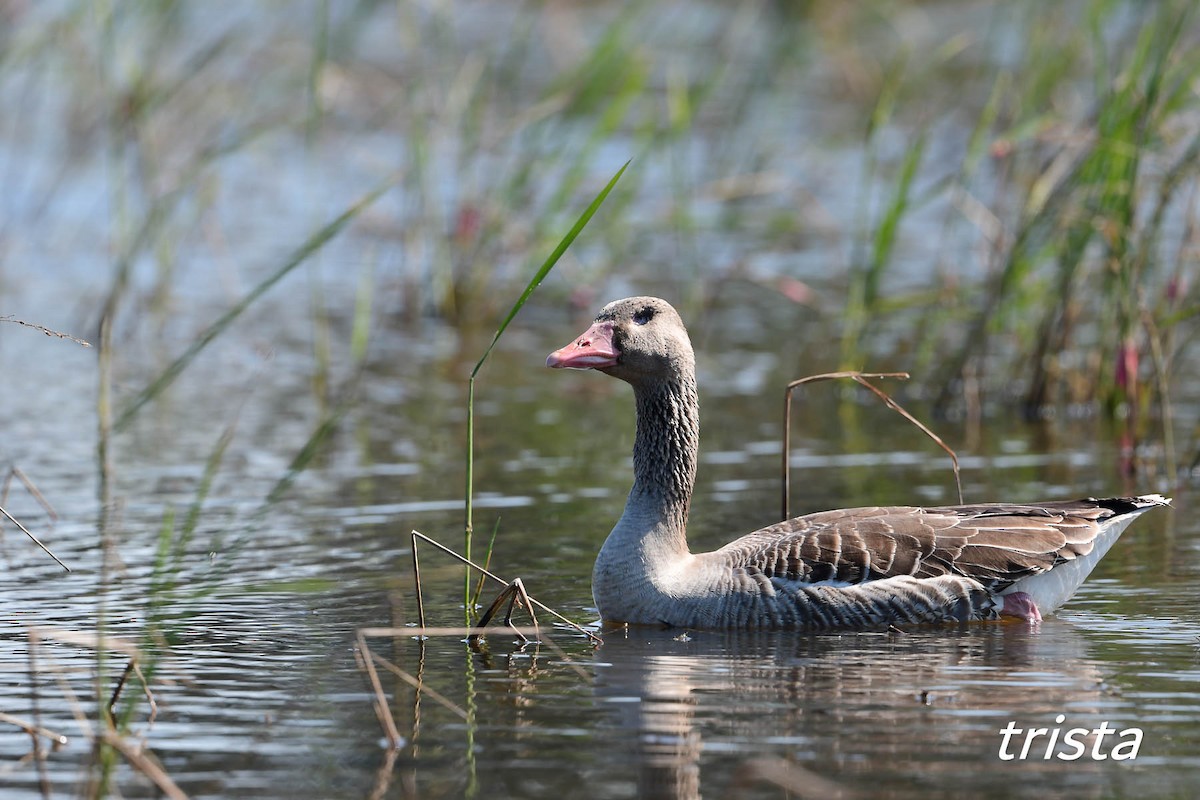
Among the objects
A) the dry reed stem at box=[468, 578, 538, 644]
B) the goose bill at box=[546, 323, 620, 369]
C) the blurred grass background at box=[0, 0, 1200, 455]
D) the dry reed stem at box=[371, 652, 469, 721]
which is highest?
the blurred grass background at box=[0, 0, 1200, 455]

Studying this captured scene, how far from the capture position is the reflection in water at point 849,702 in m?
6.48

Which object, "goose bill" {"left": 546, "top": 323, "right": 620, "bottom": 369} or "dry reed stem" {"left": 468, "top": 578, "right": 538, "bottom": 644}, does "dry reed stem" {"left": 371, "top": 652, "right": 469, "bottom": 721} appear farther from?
"goose bill" {"left": 546, "top": 323, "right": 620, "bottom": 369}

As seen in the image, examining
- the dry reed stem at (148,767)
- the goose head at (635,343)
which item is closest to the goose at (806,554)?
the goose head at (635,343)

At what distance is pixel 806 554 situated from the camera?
8922 mm

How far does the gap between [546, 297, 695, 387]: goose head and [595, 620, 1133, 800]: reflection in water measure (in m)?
1.31

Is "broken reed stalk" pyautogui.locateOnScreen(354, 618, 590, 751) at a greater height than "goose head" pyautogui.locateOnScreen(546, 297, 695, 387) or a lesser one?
lesser

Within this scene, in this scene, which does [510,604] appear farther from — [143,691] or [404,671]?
[143,691]

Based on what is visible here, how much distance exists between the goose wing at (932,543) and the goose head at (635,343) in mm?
989

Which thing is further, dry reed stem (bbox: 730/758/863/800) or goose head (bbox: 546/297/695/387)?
goose head (bbox: 546/297/695/387)

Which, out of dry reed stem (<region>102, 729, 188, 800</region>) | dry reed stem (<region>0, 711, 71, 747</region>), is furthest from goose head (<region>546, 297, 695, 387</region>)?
dry reed stem (<region>102, 729, 188, 800</region>)

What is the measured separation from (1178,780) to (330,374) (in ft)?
34.0

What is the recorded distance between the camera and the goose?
885 cm

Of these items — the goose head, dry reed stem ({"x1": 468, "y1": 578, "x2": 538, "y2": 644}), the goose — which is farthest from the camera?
the goose head

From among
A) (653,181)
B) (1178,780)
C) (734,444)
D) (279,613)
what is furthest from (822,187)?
(1178,780)
